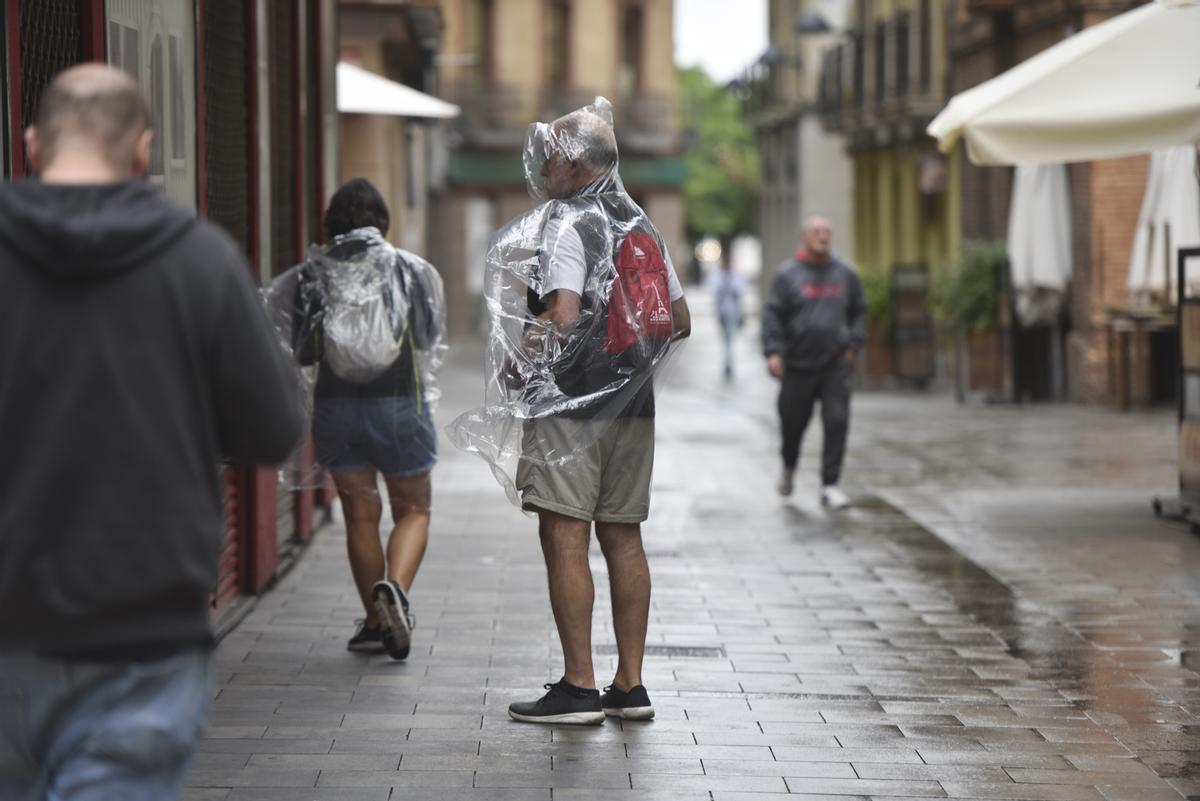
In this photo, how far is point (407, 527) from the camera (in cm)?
738

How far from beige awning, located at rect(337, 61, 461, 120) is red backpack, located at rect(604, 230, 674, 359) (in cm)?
767

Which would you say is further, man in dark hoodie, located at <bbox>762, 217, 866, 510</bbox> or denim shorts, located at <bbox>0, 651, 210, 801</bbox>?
man in dark hoodie, located at <bbox>762, 217, 866, 510</bbox>

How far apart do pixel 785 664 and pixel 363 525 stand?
163 centimetres

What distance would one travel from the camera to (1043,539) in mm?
10648

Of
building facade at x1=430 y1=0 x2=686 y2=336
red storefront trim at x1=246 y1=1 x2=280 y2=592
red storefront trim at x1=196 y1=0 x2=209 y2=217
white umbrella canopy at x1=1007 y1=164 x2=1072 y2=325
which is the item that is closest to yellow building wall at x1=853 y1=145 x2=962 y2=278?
white umbrella canopy at x1=1007 y1=164 x2=1072 y2=325

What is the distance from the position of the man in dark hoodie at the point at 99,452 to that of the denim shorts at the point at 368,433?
4.13m

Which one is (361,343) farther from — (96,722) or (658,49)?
(658,49)

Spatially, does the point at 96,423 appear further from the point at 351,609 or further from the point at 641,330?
the point at 351,609

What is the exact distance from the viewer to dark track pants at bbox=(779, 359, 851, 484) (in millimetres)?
12273

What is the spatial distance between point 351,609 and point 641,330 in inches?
105

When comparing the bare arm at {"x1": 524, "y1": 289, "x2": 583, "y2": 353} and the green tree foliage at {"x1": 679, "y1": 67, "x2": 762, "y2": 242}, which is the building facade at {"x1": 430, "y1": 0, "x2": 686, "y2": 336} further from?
the green tree foliage at {"x1": 679, "y1": 67, "x2": 762, "y2": 242}

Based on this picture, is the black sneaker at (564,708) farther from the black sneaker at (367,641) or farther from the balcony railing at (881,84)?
the balcony railing at (881,84)

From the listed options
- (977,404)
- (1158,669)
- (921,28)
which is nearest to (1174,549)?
(1158,669)

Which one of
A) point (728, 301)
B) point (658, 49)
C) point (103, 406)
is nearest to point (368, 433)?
point (103, 406)
